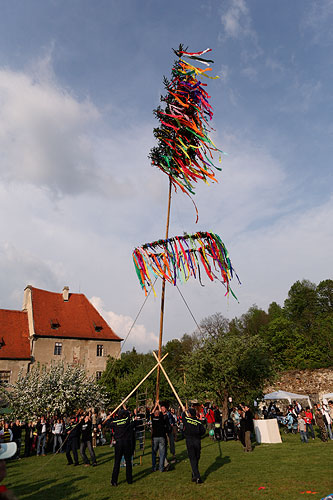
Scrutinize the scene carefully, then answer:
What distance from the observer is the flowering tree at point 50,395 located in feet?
73.4

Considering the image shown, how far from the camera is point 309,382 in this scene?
3359 cm

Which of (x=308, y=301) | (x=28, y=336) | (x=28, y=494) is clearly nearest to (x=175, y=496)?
(x=28, y=494)

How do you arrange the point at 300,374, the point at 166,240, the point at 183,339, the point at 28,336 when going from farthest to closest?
the point at 183,339, the point at 28,336, the point at 300,374, the point at 166,240

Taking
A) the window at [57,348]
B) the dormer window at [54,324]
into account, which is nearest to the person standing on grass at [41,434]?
the window at [57,348]

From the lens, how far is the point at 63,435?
16078 millimetres

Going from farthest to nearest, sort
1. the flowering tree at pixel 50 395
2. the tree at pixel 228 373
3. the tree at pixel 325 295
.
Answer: the tree at pixel 325 295 < the flowering tree at pixel 50 395 < the tree at pixel 228 373

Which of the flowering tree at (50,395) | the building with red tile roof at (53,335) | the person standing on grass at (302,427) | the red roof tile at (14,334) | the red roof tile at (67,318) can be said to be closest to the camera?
the person standing on grass at (302,427)

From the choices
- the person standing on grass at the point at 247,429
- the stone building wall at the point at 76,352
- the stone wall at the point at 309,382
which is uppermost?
the stone building wall at the point at 76,352

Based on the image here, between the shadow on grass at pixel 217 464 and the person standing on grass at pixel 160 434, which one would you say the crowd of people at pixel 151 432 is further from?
the shadow on grass at pixel 217 464

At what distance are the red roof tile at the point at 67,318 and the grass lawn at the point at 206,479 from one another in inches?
1022

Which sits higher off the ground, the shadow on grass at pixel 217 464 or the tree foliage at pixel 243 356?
the tree foliage at pixel 243 356

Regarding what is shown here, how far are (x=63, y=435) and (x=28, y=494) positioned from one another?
26.0 feet

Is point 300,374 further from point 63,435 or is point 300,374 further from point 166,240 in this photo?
point 166,240

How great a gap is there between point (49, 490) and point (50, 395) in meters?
15.2
